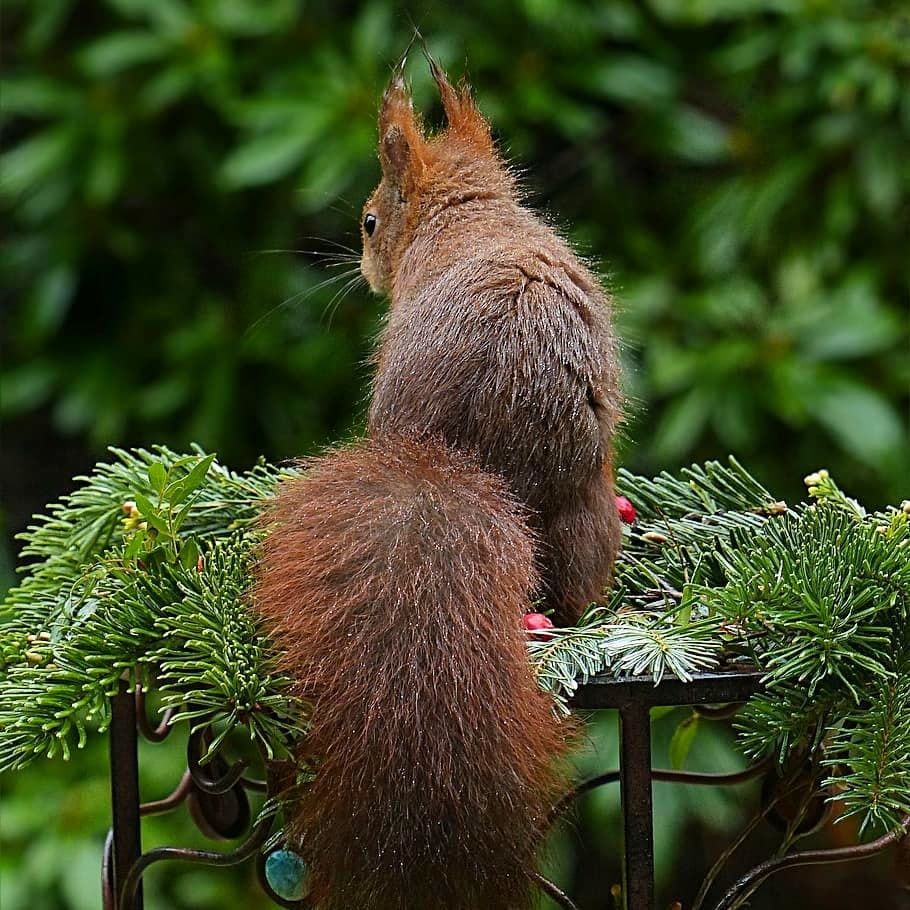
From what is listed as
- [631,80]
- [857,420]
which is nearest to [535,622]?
[857,420]

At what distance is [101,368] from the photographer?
6.41 ft

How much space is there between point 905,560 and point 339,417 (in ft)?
4.17

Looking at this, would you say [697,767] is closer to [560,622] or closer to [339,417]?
[339,417]

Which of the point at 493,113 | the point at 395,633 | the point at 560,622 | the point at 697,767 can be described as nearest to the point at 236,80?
the point at 493,113

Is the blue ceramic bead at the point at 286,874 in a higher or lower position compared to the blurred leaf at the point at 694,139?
lower

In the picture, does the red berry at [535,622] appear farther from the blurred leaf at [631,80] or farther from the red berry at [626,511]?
the blurred leaf at [631,80]

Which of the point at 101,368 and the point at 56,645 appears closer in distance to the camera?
the point at 56,645

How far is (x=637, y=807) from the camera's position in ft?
2.49

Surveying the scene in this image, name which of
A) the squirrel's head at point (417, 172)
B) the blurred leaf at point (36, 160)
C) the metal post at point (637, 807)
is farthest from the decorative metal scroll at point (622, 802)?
the blurred leaf at point (36, 160)

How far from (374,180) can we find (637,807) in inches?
46.8

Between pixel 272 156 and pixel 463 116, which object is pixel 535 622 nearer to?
pixel 463 116

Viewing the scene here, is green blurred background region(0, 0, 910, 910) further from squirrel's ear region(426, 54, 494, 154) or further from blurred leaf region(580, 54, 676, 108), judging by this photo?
squirrel's ear region(426, 54, 494, 154)

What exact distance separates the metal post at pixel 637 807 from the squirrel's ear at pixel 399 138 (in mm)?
485

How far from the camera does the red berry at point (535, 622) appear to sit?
805mm
